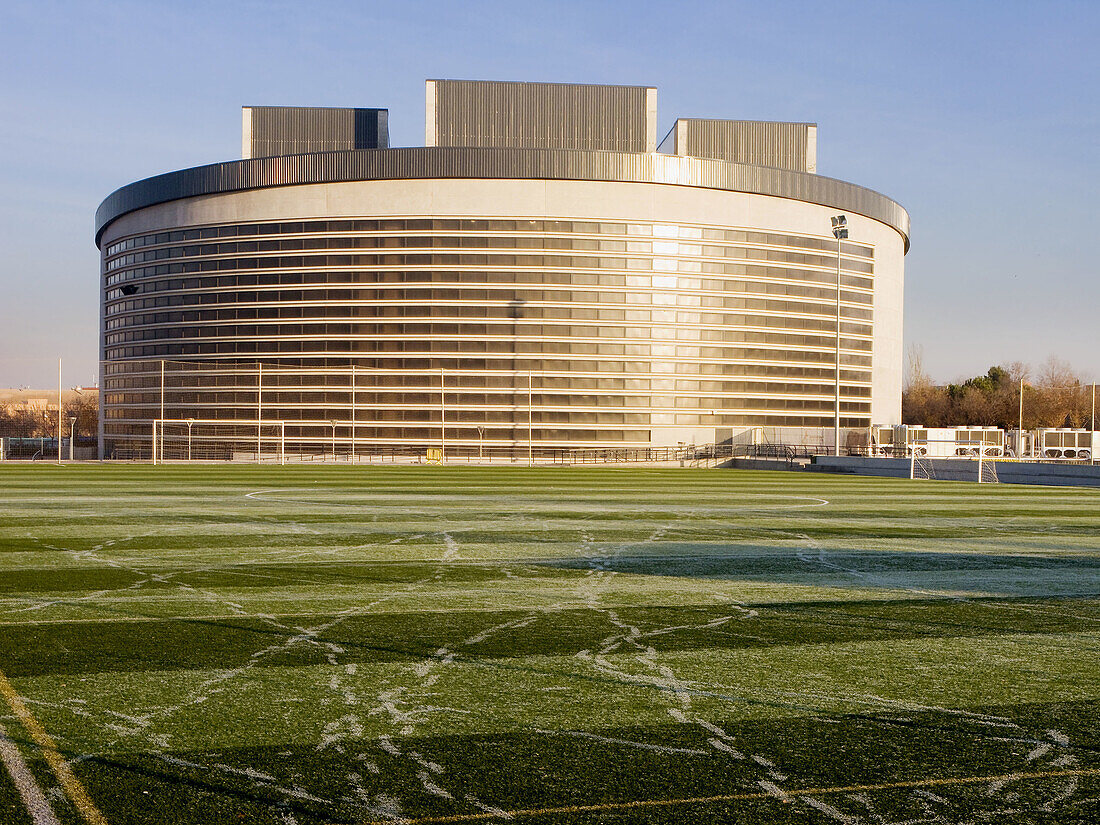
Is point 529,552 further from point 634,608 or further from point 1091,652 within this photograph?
point 1091,652

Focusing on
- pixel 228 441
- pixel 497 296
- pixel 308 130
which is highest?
pixel 308 130

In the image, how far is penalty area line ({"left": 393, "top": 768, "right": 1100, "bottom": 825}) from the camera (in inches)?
147

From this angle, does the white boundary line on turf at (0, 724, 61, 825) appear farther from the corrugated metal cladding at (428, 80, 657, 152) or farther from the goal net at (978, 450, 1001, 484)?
the corrugated metal cladding at (428, 80, 657, 152)

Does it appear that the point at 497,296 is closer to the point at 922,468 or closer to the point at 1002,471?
the point at 922,468

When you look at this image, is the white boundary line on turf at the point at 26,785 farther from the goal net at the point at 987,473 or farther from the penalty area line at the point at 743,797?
the goal net at the point at 987,473

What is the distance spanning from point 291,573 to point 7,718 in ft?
17.5

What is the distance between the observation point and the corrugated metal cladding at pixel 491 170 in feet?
240

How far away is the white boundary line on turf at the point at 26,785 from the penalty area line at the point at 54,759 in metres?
0.09

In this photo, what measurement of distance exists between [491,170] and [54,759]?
235 feet

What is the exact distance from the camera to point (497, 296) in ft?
242

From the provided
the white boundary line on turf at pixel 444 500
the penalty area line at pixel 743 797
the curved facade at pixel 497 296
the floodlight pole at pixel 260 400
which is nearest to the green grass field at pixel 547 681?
the penalty area line at pixel 743 797

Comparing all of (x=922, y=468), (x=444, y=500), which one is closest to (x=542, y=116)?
(x=922, y=468)

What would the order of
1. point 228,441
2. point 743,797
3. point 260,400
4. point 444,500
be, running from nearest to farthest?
point 743,797 → point 444,500 → point 260,400 → point 228,441

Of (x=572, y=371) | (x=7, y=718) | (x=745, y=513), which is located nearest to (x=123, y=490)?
(x=745, y=513)
